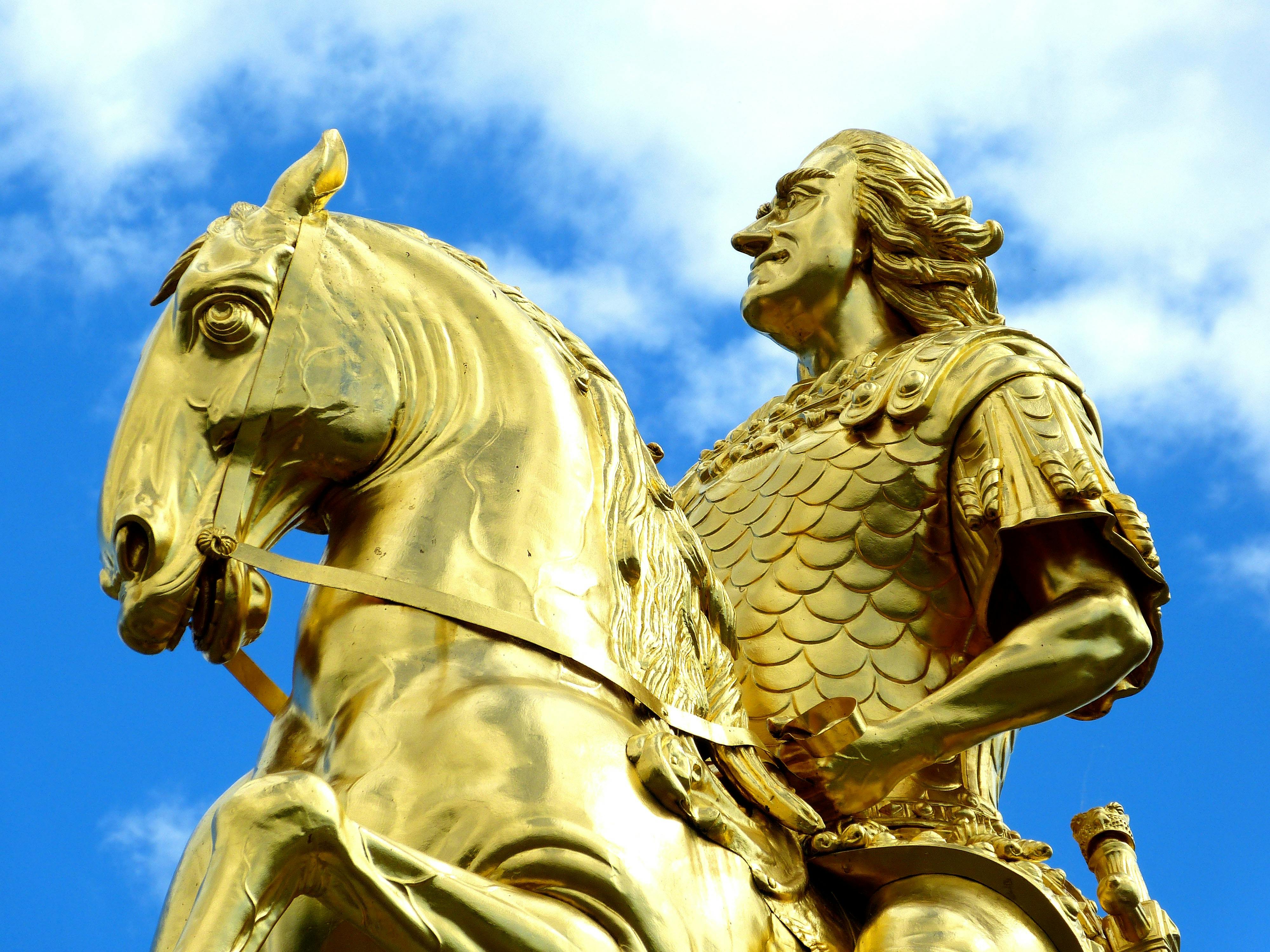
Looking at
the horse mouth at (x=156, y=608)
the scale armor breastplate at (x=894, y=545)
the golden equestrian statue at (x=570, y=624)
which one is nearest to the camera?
the golden equestrian statue at (x=570, y=624)

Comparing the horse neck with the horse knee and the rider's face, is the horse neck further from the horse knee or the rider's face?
the rider's face

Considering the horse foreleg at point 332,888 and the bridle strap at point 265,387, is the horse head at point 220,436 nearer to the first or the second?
the bridle strap at point 265,387

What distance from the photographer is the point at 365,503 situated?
12.4 ft

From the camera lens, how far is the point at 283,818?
3.10 metres

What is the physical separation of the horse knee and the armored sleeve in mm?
1981

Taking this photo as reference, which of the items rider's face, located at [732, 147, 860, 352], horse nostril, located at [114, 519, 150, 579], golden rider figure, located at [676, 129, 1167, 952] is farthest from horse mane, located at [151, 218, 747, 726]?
rider's face, located at [732, 147, 860, 352]

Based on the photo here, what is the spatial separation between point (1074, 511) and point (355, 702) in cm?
179

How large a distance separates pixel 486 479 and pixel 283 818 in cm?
88

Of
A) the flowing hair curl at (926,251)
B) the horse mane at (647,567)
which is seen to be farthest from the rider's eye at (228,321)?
the flowing hair curl at (926,251)

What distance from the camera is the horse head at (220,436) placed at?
359 centimetres

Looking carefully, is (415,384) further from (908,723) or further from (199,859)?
(908,723)

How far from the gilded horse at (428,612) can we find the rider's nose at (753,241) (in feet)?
5.33

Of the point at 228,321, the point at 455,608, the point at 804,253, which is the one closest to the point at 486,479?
the point at 455,608

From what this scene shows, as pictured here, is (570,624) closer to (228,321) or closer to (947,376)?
(228,321)
